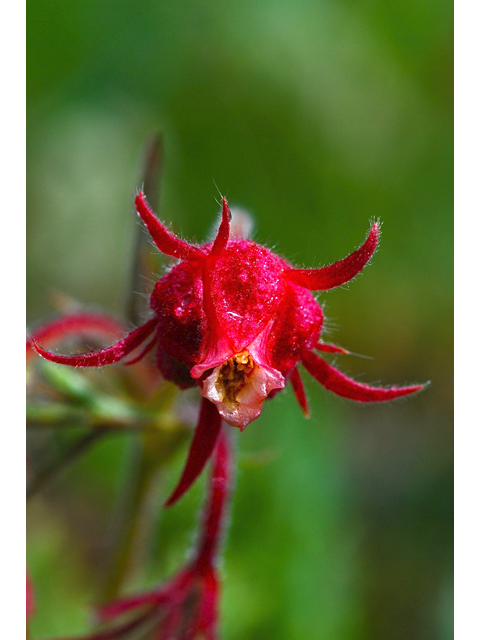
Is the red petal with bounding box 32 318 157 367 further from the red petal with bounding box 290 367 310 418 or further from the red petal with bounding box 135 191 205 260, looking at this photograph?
the red petal with bounding box 290 367 310 418

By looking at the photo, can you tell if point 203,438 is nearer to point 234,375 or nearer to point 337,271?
point 234,375

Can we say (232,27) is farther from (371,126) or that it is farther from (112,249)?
(112,249)

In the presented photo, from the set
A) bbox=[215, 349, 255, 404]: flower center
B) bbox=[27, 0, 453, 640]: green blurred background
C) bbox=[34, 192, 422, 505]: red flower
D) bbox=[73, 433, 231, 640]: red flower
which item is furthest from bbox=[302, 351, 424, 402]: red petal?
bbox=[27, 0, 453, 640]: green blurred background

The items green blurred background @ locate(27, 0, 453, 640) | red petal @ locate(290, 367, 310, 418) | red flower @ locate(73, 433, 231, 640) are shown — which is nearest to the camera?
red petal @ locate(290, 367, 310, 418)

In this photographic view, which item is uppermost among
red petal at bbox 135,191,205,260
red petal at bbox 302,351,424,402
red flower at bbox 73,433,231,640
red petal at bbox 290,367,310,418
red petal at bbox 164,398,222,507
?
red petal at bbox 135,191,205,260

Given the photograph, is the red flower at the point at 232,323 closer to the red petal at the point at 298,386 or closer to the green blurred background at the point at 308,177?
the red petal at the point at 298,386

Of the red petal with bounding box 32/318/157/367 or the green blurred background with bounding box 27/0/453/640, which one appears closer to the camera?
the red petal with bounding box 32/318/157/367

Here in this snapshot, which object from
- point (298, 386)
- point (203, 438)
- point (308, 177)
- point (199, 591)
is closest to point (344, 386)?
point (298, 386)

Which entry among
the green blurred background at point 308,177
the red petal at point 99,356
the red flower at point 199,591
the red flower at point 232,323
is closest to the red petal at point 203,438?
the red flower at point 232,323
